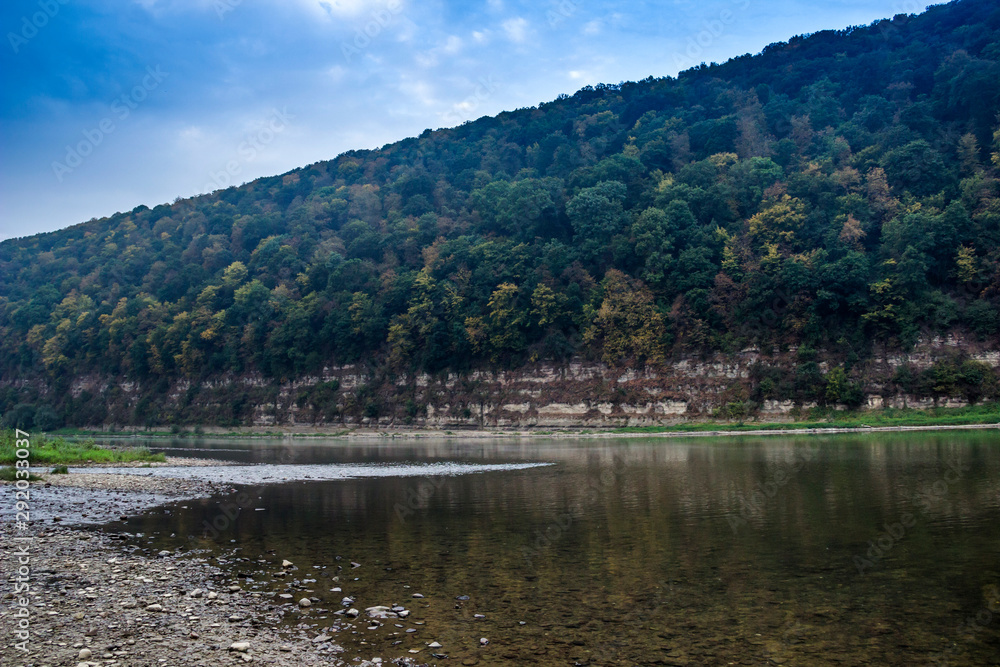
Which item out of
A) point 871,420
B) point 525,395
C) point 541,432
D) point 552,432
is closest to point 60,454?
point 541,432

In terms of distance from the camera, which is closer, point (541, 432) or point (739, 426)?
point (739, 426)

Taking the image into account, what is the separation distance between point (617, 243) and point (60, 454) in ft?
188

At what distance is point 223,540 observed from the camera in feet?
50.8

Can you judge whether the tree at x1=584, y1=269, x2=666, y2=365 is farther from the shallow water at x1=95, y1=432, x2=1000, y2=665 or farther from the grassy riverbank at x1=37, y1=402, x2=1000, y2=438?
the shallow water at x1=95, y1=432, x2=1000, y2=665

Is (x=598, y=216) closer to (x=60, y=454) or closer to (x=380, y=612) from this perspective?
(x=60, y=454)

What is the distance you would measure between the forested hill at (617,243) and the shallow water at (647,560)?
127 feet

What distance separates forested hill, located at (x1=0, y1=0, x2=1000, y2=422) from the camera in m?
61.7

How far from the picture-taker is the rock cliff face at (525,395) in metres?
56.0

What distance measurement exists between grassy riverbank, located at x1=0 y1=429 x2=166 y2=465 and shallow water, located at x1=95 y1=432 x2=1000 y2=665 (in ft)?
48.4

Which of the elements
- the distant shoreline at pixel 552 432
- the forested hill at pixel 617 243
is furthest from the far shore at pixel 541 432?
the forested hill at pixel 617 243

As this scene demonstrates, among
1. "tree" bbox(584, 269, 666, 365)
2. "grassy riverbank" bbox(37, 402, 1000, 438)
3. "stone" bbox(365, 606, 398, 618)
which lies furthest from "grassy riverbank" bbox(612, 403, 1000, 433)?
"stone" bbox(365, 606, 398, 618)

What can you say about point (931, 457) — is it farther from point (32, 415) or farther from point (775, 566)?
point (32, 415)

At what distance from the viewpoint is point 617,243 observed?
7619cm

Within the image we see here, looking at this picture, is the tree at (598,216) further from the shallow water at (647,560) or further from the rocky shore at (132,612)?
the rocky shore at (132,612)
